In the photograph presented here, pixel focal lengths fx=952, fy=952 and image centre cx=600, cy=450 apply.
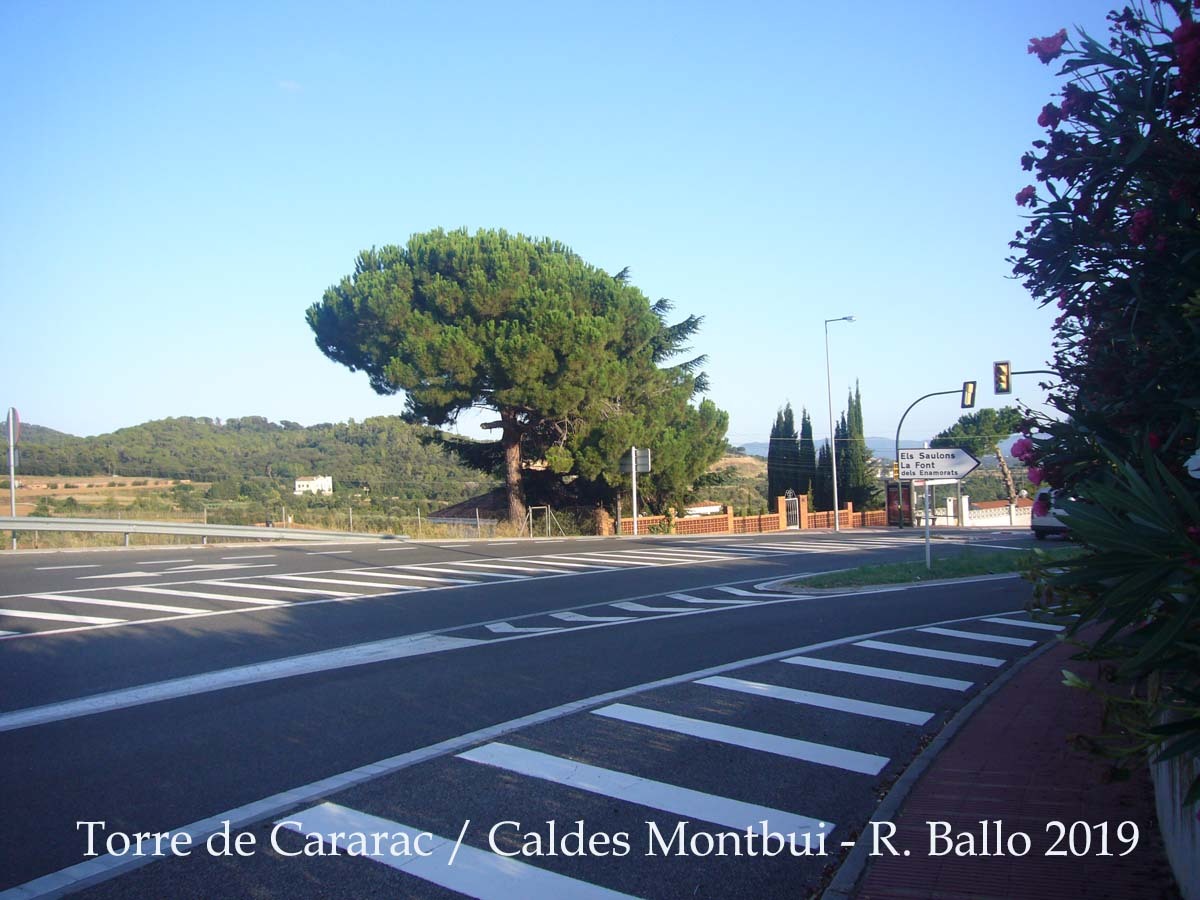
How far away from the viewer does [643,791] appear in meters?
6.30

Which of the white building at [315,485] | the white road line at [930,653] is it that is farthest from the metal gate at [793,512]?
the white road line at [930,653]

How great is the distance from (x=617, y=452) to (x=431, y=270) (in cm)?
1083

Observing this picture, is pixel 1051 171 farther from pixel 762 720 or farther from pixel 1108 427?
pixel 762 720

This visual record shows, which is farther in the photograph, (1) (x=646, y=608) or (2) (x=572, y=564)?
(2) (x=572, y=564)

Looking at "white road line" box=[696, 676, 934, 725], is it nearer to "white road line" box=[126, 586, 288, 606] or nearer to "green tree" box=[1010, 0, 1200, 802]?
"green tree" box=[1010, 0, 1200, 802]

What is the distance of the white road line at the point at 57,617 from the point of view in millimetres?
14000

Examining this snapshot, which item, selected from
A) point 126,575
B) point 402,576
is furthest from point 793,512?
point 126,575

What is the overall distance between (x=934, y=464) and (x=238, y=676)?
15610mm

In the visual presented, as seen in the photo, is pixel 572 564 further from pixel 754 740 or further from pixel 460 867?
pixel 460 867

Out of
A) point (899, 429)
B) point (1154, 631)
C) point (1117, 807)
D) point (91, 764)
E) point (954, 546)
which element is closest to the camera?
point (1154, 631)

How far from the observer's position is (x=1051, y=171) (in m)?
5.72

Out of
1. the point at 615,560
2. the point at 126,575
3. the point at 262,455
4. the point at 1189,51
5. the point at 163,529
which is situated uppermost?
the point at 262,455

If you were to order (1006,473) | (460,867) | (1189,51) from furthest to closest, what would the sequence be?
(1006,473) < (460,867) < (1189,51)

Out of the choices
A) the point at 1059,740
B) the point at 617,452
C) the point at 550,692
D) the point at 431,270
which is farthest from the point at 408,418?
the point at 1059,740
